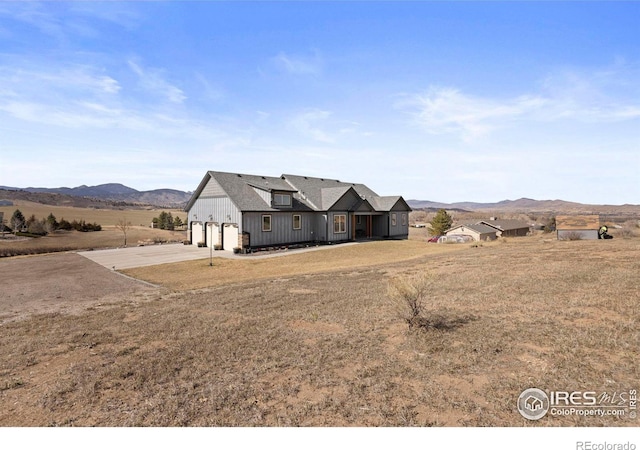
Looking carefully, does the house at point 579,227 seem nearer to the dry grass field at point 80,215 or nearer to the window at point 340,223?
the window at point 340,223

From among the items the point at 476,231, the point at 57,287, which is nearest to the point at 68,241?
the point at 57,287

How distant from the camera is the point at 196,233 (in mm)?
31828

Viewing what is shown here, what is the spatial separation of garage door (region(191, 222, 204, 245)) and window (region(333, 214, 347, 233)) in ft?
41.6

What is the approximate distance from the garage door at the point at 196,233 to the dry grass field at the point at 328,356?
19.7 meters

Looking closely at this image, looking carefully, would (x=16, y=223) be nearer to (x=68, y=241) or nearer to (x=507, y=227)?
(x=68, y=241)

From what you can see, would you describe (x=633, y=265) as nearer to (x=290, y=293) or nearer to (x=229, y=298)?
(x=290, y=293)

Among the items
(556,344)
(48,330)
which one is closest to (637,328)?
(556,344)

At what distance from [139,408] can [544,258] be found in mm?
17277

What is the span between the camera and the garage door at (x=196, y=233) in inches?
1228

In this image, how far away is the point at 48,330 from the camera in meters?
8.92

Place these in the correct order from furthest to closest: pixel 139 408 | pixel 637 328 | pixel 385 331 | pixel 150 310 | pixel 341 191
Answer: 1. pixel 341 191
2. pixel 150 310
3. pixel 385 331
4. pixel 637 328
5. pixel 139 408

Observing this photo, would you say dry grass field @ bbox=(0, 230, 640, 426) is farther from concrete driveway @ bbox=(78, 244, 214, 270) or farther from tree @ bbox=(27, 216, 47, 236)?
tree @ bbox=(27, 216, 47, 236)

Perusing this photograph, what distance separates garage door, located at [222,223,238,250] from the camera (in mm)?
27391

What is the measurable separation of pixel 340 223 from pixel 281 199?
6797 millimetres
